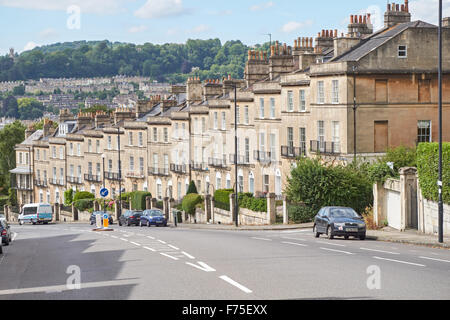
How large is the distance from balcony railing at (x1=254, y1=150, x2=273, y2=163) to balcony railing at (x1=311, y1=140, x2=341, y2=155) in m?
8.25

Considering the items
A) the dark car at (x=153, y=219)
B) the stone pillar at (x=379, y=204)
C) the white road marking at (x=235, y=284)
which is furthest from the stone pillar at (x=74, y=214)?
the white road marking at (x=235, y=284)

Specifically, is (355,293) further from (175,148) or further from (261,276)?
(175,148)

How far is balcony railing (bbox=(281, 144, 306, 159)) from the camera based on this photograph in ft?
203

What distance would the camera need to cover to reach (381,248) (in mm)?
30750

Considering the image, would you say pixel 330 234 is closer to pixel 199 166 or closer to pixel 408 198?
pixel 408 198

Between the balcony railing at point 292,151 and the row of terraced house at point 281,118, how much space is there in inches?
3.3

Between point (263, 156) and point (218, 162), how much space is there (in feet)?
29.5

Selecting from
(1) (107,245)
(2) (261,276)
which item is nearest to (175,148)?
(1) (107,245)

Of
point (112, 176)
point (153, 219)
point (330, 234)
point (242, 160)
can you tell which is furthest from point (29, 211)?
point (330, 234)

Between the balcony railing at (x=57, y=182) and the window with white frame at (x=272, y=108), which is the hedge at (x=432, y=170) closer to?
the window with white frame at (x=272, y=108)

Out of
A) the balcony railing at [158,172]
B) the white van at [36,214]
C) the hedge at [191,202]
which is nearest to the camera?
the hedge at [191,202]

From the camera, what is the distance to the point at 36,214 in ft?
284

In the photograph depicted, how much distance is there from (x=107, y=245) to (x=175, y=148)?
52222 mm

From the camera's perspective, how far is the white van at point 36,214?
8681 centimetres
